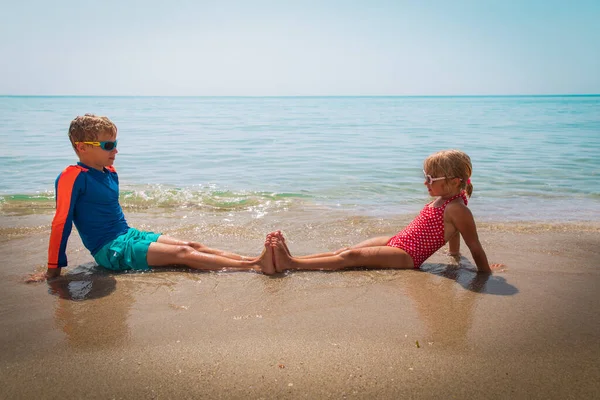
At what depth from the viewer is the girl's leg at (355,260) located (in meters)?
4.32

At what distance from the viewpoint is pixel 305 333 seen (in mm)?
2957

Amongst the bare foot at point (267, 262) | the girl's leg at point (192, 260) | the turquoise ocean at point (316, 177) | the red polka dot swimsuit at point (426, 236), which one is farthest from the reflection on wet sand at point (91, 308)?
the turquoise ocean at point (316, 177)

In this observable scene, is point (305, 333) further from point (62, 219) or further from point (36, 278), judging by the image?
point (36, 278)

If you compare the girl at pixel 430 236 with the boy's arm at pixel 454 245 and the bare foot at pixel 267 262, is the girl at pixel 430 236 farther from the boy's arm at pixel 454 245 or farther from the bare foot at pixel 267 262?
the boy's arm at pixel 454 245

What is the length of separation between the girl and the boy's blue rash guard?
1516 millimetres

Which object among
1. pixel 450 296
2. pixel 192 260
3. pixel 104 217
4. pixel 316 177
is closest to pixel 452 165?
pixel 450 296

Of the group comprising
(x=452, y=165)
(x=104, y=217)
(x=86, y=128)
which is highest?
(x=86, y=128)

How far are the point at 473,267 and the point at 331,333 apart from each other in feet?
6.91

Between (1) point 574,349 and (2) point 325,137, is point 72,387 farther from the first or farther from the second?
(2) point 325,137

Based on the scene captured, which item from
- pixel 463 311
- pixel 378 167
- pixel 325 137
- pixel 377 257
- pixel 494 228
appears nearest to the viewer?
pixel 463 311

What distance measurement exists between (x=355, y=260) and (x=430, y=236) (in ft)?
2.44

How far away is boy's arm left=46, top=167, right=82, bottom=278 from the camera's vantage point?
398cm

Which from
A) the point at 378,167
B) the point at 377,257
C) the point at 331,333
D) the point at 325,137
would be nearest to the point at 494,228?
the point at 377,257

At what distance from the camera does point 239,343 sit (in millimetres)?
2824
